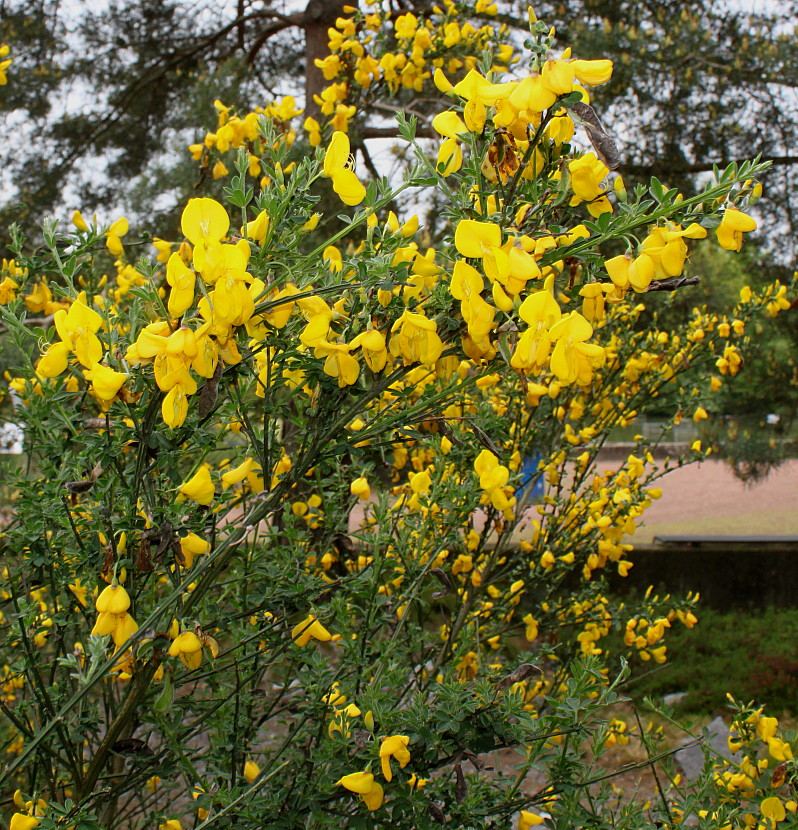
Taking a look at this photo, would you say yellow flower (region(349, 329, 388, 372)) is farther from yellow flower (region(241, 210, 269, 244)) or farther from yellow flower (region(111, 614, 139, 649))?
yellow flower (region(111, 614, 139, 649))

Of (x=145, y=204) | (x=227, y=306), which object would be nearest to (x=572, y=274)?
(x=227, y=306)

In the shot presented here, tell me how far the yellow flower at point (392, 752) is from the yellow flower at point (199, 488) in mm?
386

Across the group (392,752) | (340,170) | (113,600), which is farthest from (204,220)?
(392,752)

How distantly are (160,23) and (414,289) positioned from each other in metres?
6.00

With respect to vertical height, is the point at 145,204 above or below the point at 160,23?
below

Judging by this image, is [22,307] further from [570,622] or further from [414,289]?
[570,622]

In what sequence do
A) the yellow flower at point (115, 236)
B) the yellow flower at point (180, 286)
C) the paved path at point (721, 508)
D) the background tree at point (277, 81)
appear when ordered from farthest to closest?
the paved path at point (721, 508) → the background tree at point (277, 81) → the yellow flower at point (115, 236) → the yellow flower at point (180, 286)

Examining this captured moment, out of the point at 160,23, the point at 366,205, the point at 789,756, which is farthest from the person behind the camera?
the point at 160,23

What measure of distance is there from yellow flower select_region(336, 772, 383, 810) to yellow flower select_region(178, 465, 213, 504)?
40 centimetres

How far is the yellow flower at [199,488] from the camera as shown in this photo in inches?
37.7

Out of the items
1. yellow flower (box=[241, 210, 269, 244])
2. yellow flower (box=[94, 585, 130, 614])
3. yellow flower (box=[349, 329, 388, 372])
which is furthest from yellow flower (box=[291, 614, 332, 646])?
yellow flower (box=[241, 210, 269, 244])

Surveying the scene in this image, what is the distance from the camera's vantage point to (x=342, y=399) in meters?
0.91

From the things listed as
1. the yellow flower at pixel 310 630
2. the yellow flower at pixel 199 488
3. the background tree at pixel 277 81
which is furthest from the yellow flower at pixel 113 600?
the background tree at pixel 277 81

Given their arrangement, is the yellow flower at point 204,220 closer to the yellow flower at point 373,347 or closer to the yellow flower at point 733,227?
the yellow flower at point 373,347
